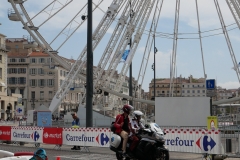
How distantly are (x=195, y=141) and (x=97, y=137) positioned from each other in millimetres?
4746

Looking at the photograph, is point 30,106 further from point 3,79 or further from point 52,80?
point 3,79

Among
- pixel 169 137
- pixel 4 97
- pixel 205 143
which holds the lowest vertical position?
pixel 205 143

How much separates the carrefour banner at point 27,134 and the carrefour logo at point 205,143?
8.65 metres

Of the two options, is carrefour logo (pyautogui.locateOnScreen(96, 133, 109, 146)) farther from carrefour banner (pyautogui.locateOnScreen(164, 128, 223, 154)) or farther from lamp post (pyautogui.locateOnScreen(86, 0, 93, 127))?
carrefour banner (pyautogui.locateOnScreen(164, 128, 223, 154))

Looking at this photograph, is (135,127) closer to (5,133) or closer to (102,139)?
(102,139)

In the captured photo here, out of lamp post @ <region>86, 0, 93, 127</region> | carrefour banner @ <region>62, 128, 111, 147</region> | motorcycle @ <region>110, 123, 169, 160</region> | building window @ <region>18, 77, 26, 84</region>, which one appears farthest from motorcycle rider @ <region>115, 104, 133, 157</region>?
building window @ <region>18, 77, 26, 84</region>

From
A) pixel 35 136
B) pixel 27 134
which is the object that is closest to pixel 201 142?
pixel 35 136

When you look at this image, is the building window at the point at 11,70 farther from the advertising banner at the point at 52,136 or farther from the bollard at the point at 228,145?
the bollard at the point at 228,145

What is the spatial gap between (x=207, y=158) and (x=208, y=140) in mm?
875

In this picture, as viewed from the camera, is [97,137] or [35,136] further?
[35,136]

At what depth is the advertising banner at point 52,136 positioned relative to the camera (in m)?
20.6

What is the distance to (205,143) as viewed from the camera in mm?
15453

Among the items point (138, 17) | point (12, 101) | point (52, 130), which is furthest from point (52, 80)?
point (52, 130)

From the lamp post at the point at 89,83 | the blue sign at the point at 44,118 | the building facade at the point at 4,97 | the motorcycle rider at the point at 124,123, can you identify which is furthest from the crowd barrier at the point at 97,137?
the building facade at the point at 4,97
